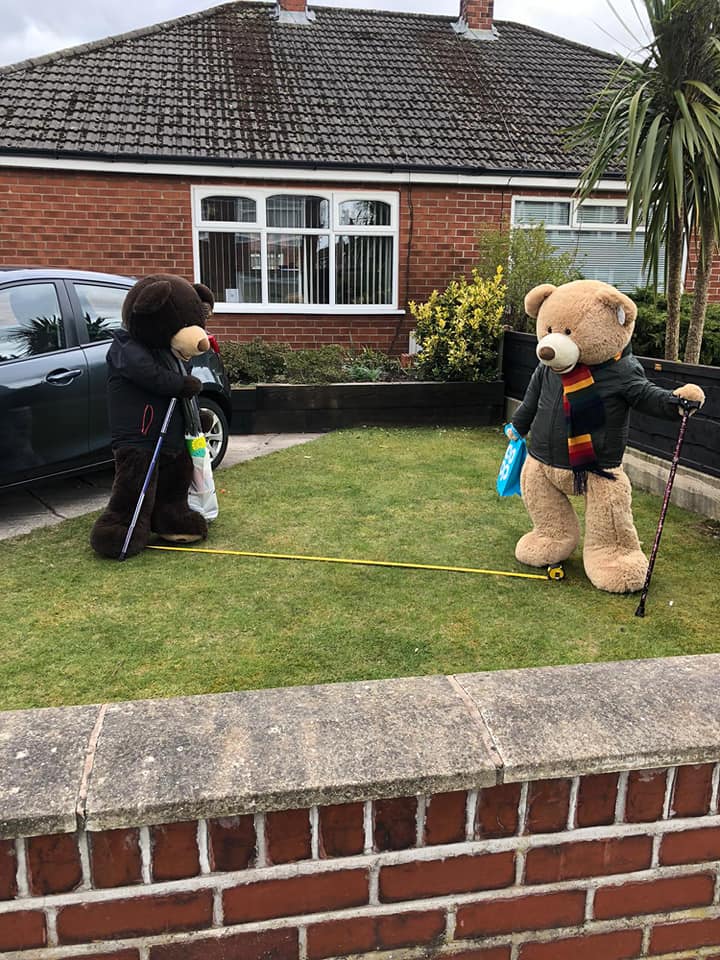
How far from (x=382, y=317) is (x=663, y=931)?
11063mm

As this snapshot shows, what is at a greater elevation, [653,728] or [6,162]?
[6,162]

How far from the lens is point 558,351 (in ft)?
12.2

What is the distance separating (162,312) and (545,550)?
8.36 ft

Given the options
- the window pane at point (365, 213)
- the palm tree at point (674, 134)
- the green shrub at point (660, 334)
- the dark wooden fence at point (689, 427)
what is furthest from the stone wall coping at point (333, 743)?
the window pane at point (365, 213)

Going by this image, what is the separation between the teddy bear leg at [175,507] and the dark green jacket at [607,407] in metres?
2.10

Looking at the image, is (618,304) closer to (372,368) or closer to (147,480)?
(147,480)

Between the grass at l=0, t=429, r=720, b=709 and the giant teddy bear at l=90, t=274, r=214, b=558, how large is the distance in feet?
0.68

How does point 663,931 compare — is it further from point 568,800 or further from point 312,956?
point 312,956

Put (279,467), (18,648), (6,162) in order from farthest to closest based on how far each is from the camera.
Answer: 1. (6,162)
2. (279,467)
3. (18,648)

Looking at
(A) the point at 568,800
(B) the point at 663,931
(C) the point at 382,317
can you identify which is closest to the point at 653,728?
(A) the point at 568,800

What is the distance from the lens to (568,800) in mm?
1412

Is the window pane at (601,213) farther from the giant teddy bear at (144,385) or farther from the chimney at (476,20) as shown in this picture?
the giant teddy bear at (144,385)

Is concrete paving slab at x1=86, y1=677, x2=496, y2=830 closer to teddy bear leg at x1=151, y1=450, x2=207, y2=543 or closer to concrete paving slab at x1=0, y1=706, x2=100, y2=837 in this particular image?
concrete paving slab at x1=0, y1=706, x2=100, y2=837

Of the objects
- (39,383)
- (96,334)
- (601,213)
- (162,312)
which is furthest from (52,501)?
(601,213)
